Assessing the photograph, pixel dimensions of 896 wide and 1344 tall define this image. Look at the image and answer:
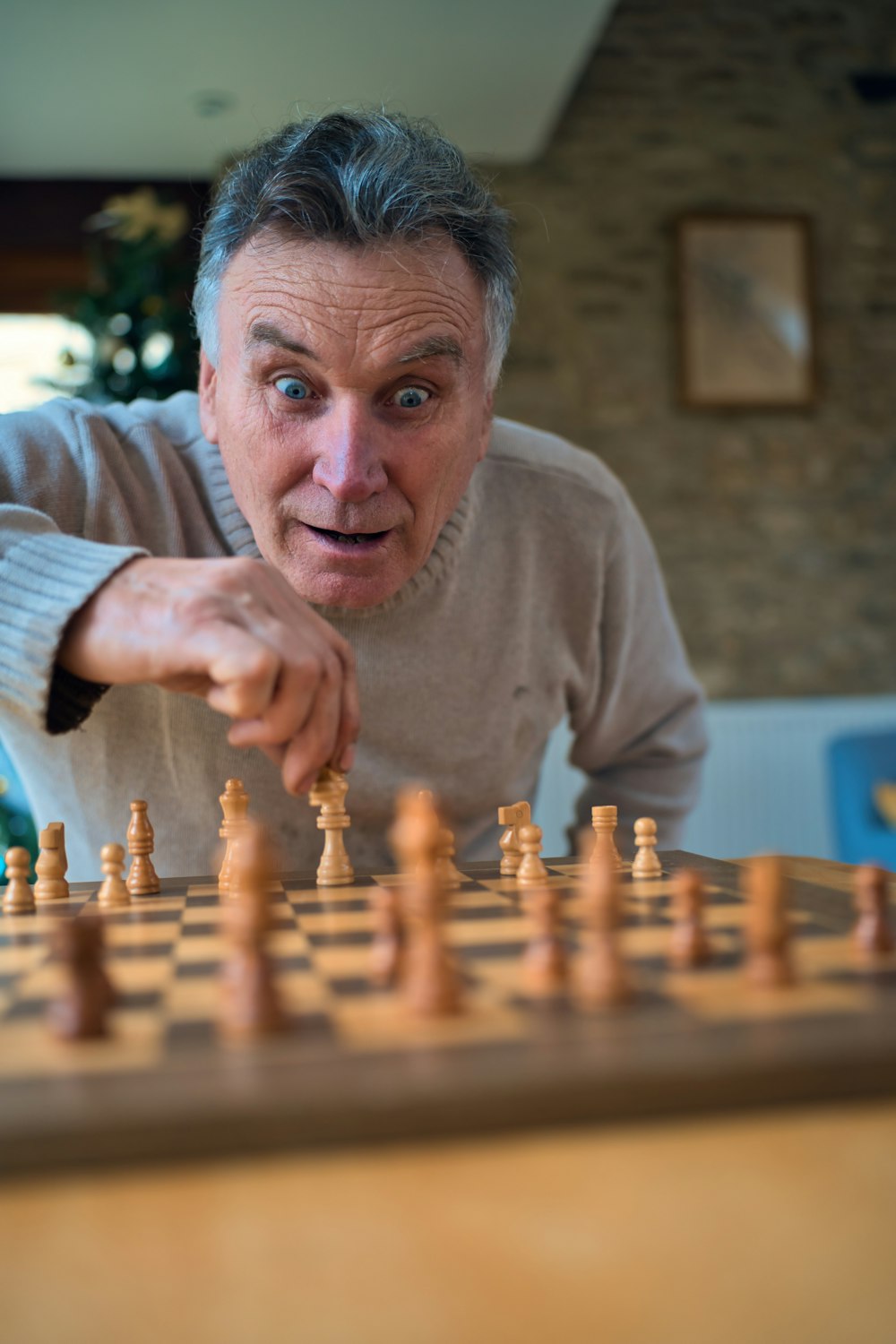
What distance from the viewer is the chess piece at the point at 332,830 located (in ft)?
4.95

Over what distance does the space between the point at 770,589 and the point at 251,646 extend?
5.32 metres

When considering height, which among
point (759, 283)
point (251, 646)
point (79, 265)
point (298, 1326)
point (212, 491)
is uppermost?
point (79, 265)

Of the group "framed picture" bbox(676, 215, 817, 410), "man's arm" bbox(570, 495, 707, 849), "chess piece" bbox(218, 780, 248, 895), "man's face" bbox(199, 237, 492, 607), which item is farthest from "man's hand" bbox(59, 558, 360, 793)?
"framed picture" bbox(676, 215, 817, 410)

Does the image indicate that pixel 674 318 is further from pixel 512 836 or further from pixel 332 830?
pixel 332 830

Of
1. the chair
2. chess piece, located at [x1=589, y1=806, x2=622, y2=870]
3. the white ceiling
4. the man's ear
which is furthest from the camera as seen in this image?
the chair

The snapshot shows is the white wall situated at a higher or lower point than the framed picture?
lower

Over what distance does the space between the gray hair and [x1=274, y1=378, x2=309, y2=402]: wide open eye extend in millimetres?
201

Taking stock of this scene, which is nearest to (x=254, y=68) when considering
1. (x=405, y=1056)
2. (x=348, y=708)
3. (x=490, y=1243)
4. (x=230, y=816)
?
(x=230, y=816)

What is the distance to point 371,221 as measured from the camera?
1.76m

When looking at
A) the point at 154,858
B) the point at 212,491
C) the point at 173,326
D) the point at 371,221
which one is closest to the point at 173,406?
the point at 212,491

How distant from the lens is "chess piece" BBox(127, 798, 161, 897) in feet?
5.00

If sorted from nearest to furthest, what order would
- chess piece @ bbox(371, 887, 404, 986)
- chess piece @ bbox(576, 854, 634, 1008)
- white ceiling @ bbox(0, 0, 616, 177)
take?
chess piece @ bbox(576, 854, 634, 1008) → chess piece @ bbox(371, 887, 404, 986) → white ceiling @ bbox(0, 0, 616, 177)

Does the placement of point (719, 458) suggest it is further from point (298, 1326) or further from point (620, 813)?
point (298, 1326)

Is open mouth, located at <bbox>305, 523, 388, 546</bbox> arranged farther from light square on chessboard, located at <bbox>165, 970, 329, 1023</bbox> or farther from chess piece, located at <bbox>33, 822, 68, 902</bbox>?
light square on chessboard, located at <bbox>165, 970, 329, 1023</bbox>
